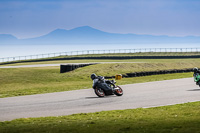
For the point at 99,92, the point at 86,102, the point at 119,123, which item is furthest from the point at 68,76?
the point at 119,123

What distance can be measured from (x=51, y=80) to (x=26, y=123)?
2571cm

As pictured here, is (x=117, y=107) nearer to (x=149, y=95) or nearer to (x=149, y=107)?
(x=149, y=107)

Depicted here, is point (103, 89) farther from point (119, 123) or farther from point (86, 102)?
point (119, 123)

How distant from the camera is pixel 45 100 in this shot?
20250 millimetres

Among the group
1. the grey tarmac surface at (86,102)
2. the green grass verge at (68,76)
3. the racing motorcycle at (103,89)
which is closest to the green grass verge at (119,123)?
the grey tarmac surface at (86,102)

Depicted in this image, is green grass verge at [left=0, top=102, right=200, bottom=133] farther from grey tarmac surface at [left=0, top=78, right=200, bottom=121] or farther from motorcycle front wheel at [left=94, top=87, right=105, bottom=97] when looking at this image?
motorcycle front wheel at [left=94, top=87, right=105, bottom=97]

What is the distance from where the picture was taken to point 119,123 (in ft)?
38.9

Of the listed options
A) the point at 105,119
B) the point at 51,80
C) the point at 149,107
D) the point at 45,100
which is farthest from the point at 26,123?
the point at 51,80

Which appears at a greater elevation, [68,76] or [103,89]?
[103,89]

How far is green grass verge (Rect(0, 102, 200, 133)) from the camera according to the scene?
34.6ft

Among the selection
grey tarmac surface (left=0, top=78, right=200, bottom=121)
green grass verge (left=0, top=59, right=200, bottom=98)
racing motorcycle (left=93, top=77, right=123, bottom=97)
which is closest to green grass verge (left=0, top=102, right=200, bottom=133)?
grey tarmac surface (left=0, top=78, right=200, bottom=121)

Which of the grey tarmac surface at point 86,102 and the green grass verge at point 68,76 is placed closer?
the grey tarmac surface at point 86,102

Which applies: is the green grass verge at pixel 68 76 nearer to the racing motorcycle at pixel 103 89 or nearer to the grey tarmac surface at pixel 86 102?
the grey tarmac surface at pixel 86 102

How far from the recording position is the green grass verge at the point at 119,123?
34.6ft
